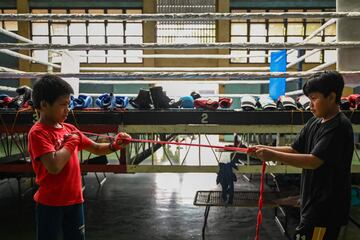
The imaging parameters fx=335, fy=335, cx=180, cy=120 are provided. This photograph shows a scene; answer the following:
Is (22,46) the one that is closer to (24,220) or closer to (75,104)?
(75,104)

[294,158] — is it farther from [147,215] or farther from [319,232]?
[147,215]

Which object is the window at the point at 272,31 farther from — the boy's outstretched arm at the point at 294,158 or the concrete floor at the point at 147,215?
the boy's outstretched arm at the point at 294,158

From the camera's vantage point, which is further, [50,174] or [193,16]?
[193,16]

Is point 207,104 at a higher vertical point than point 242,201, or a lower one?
higher

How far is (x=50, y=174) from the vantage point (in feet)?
5.30

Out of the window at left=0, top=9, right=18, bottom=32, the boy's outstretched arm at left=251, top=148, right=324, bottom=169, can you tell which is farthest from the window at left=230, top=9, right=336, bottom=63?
the boy's outstretched arm at left=251, top=148, right=324, bottom=169

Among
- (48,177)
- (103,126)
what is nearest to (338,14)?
(103,126)

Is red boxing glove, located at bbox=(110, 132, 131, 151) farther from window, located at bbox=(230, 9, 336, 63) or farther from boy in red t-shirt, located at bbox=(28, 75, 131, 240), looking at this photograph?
window, located at bbox=(230, 9, 336, 63)

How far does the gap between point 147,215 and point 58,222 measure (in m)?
1.84

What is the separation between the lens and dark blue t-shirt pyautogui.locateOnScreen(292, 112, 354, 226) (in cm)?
156

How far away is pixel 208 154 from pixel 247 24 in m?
6.97

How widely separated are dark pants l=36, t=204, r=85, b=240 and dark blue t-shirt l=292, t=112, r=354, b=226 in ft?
3.73

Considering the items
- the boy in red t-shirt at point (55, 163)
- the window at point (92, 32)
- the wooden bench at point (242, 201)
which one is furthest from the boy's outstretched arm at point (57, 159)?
the window at point (92, 32)

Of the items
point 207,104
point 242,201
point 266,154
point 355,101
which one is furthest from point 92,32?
point 266,154
